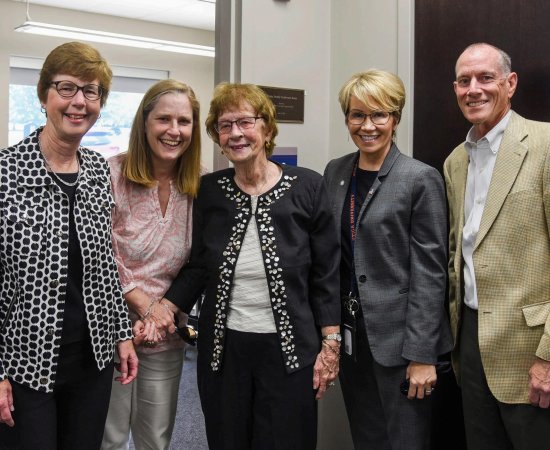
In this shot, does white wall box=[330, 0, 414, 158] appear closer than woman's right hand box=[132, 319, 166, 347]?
No

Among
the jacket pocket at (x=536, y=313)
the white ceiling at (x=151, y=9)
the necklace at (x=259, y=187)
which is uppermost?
the white ceiling at (x=151, y=9)

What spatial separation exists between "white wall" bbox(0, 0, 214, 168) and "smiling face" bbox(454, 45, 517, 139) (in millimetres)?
5510

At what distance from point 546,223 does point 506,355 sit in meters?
0.38

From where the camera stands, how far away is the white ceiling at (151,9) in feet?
20.1

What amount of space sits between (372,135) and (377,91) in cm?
13

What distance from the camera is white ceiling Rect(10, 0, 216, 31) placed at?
6141mm

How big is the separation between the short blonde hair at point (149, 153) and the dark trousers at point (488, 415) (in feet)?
3.11

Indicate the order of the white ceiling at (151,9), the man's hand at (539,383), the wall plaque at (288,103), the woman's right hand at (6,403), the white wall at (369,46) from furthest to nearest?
the white ceiling at (151,9) → the wall plaque at (288,103) → the white wall at (369,46) → the man's hand at (539,383) → the woman's right hand at (6,403)

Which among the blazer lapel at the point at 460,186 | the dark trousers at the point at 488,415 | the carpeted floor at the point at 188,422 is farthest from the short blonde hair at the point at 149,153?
the carpeted floor at the point at 188,422

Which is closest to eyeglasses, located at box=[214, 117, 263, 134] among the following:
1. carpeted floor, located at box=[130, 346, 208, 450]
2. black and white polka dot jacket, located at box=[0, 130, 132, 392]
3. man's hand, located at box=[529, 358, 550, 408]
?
black and white polka dot jacket, located at box=[0, 130, 132, 392]

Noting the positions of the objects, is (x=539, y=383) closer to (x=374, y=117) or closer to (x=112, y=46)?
(x=374, y=117)

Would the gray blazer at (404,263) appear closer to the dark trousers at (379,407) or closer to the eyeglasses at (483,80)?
the dark trousers at (379,407)

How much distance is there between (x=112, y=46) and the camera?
7.04m

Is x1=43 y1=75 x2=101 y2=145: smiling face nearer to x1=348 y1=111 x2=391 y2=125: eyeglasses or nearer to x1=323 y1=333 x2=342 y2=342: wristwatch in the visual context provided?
x1=348 y1=111 x2=391 y2=125: eyeglasses
